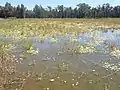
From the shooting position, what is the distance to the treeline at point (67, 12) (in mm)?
107875

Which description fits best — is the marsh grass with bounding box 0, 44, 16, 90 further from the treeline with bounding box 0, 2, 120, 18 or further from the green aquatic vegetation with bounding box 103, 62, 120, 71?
the treeline with bounding box 0, 2, 120, 18

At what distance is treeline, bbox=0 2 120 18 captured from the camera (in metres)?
108

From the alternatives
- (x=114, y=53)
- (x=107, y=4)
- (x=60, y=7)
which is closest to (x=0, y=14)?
(x=60, y=7)

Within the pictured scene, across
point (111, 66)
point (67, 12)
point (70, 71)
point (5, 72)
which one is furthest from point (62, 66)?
point (67, 12)

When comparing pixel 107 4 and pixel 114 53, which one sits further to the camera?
pixel 107 4

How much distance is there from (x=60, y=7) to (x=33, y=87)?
12079cm

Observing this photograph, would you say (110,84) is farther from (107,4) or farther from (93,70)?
(107,4)

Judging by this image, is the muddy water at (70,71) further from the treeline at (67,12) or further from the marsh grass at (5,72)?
the treeline at (67,12)

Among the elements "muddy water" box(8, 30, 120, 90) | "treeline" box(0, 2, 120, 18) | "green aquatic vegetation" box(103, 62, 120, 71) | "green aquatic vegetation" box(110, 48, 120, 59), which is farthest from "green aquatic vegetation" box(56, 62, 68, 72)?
"treeline" box(0, 2, 120, 18)

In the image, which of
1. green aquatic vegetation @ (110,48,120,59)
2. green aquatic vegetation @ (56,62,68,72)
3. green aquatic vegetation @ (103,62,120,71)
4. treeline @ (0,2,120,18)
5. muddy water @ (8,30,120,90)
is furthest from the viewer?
treeline @ (0,2,120,18)

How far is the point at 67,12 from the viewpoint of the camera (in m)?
121

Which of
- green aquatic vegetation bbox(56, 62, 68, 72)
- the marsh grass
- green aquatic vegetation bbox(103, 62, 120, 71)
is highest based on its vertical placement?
the marsh grass

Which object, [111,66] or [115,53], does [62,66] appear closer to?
[111,66]

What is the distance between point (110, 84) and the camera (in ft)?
25.4
